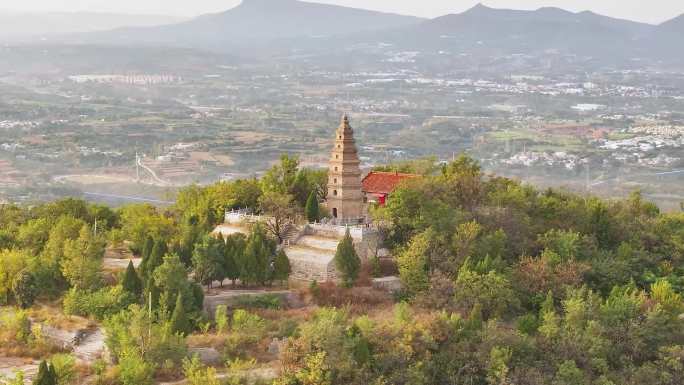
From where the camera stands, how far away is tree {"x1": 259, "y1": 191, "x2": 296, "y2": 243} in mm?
41406

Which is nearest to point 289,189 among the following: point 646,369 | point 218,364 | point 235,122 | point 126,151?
point 218,364

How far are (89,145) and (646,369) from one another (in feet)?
256

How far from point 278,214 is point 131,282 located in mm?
7148

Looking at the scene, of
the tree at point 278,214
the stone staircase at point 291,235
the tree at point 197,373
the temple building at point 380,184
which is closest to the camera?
the tree at point 197,373

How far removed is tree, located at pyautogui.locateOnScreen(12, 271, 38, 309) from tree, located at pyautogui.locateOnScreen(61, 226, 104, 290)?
107cm

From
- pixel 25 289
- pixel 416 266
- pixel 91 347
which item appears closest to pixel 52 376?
pixel 91 347

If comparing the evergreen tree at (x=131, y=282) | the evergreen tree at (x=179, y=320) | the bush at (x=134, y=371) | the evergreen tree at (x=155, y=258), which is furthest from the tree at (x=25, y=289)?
the bush at (x=134, y=371)

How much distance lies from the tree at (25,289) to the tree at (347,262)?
998cm

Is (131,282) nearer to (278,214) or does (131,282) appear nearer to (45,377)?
(278,214)

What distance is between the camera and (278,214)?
41.4m

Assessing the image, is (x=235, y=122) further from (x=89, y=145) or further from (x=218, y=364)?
(x=218, y=364)

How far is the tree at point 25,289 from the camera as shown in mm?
37094

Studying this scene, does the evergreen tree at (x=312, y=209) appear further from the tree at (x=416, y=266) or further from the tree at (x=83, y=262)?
the tree at (x=83, y=262)

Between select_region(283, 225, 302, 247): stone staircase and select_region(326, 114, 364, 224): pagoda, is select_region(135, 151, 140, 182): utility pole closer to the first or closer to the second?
select_region(326, 114, 364, 224): pagoda
